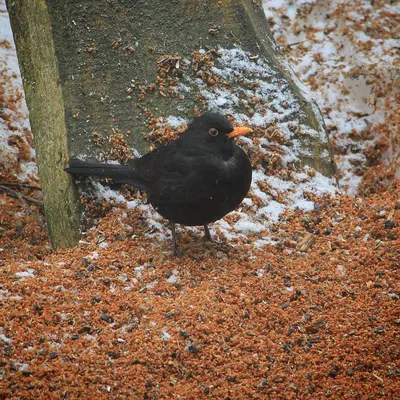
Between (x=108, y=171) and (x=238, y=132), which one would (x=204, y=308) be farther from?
(x=108, y=171)

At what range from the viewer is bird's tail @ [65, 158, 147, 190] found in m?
4.45

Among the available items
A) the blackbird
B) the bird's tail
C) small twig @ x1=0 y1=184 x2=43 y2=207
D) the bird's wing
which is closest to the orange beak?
the blackbird

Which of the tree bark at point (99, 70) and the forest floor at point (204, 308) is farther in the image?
the tree bark at point (99, 70)

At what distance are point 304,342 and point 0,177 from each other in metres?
3.58

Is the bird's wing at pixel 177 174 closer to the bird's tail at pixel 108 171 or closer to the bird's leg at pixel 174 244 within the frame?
the bird's tail at pixel 108 171

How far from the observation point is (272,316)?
364 cm

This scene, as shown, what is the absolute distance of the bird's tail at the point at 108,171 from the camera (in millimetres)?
4453

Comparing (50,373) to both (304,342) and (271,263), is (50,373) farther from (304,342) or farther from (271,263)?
(271,263)

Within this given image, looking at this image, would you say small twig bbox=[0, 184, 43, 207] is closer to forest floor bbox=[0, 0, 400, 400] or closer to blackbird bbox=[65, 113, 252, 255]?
forest floor bbox=[0, 0, 400, 400]

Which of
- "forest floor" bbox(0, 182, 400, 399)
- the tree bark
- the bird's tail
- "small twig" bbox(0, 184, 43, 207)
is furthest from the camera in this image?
"small twig" bbox(0, 184, 43, 207)

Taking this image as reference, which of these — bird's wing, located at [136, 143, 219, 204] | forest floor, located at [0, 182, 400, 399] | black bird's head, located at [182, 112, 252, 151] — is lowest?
forest floor, located at [0, 182, 400, 399]

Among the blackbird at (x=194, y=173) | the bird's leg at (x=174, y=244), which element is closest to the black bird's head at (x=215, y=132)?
the blackbird at (x=194, y=173)

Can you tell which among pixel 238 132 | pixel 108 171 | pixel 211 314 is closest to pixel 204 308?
pixel 211 314

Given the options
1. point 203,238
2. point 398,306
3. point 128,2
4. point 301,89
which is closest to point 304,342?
point 398,306
